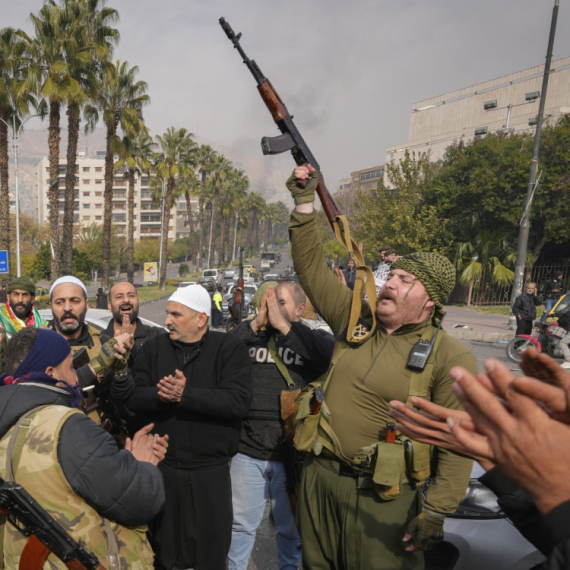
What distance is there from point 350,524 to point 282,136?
2.35 metres

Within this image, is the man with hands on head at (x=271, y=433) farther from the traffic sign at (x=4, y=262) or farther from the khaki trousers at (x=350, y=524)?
the traffic sign at (x=4, y=262)

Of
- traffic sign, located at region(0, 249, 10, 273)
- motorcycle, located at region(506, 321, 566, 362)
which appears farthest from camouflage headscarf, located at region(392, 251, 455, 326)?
traffic sign, located at region(0, 249, 10, 273)

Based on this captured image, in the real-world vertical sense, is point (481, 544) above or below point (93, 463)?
below

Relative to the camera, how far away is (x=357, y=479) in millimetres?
2123

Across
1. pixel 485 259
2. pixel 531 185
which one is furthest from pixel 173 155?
pixel 531 185

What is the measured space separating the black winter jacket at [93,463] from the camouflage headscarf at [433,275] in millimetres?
1531

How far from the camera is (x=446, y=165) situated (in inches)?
1076

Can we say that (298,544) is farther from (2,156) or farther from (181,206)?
(181,206)

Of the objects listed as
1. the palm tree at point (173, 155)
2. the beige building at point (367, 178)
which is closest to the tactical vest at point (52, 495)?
the palm tree at point (173, 155)

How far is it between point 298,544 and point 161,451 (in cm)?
130

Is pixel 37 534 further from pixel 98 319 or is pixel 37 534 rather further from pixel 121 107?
pixel 121 107

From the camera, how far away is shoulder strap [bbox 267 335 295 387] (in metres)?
3.01

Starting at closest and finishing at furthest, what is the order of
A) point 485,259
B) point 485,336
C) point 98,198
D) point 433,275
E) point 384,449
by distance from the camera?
point 384,449
point 433,275
point 485,336
point 485,259
point 98,198

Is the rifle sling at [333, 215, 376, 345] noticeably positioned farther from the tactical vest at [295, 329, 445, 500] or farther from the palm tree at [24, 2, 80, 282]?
the palm tree at [24, 2, 80, 282]
